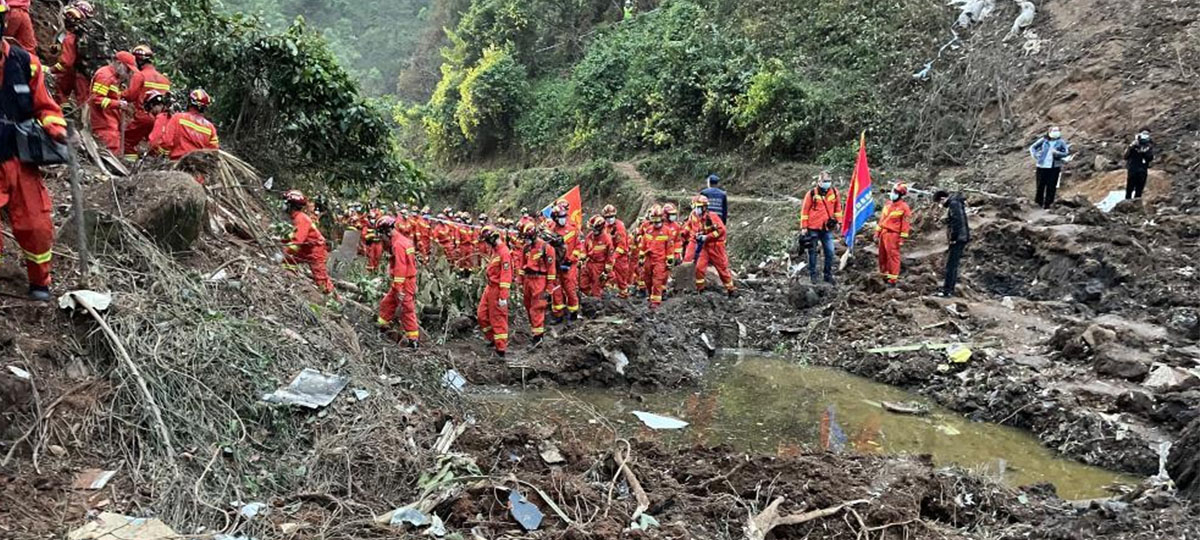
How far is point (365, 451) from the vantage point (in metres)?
4.99

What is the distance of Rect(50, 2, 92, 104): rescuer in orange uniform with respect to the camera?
8359 mm

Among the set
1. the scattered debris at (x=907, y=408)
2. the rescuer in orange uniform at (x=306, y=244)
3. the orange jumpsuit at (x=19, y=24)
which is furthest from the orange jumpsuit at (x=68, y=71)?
the scattered debris at (x=907, y=408)

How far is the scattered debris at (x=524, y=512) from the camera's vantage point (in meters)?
4.52

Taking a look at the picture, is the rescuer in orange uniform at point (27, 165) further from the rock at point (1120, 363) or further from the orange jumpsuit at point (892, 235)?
the orange jumpsuit at point (892, 235)

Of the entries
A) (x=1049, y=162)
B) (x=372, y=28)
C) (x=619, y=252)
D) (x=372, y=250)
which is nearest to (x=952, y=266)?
(x=1049, y=162)

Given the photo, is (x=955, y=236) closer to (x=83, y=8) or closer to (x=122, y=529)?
(x=122, y=529)

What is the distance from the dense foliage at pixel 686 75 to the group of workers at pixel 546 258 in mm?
7674

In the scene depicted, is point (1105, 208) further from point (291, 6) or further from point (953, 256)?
point (291, 6)

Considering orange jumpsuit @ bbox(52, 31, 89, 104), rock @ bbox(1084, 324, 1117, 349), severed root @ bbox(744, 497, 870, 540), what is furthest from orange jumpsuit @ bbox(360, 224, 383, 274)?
rock @ bbox(1084, 324, 1117, 349)

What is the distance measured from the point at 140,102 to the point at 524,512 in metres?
6.66

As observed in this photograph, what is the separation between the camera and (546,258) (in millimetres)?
10352

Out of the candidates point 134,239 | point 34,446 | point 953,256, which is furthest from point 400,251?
point 953,256

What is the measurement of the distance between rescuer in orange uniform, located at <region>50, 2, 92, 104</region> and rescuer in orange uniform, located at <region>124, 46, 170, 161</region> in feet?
1.75

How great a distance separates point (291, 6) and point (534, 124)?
3090cm
